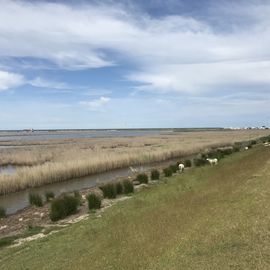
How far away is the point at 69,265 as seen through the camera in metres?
10.3

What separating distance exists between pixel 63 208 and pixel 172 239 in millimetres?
10961

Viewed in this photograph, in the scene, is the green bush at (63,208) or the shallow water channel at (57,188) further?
the shallow water channel at (57,188)

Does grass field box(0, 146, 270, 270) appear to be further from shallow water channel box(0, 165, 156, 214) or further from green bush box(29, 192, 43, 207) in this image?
shallow water channel box(0, 165, 156, 214)

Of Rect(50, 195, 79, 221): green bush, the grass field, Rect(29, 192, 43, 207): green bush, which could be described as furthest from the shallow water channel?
the grass field

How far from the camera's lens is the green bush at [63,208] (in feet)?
65.9

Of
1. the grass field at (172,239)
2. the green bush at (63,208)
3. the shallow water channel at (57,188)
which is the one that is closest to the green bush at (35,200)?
the shallow water channel at (57,188)

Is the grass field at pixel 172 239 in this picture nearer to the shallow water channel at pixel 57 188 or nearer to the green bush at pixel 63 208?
the green bush at pixel 63 208

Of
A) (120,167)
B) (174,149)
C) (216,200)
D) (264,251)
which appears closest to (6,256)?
(216,200)

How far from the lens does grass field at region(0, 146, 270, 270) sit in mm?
8883

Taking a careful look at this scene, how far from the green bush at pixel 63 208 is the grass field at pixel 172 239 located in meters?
3.94

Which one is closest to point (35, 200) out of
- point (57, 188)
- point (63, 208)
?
point (63, 208)

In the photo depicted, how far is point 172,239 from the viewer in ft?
34.6

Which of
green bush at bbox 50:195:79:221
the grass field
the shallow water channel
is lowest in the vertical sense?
the shallow water channel

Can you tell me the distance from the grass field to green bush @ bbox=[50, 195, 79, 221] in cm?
394
